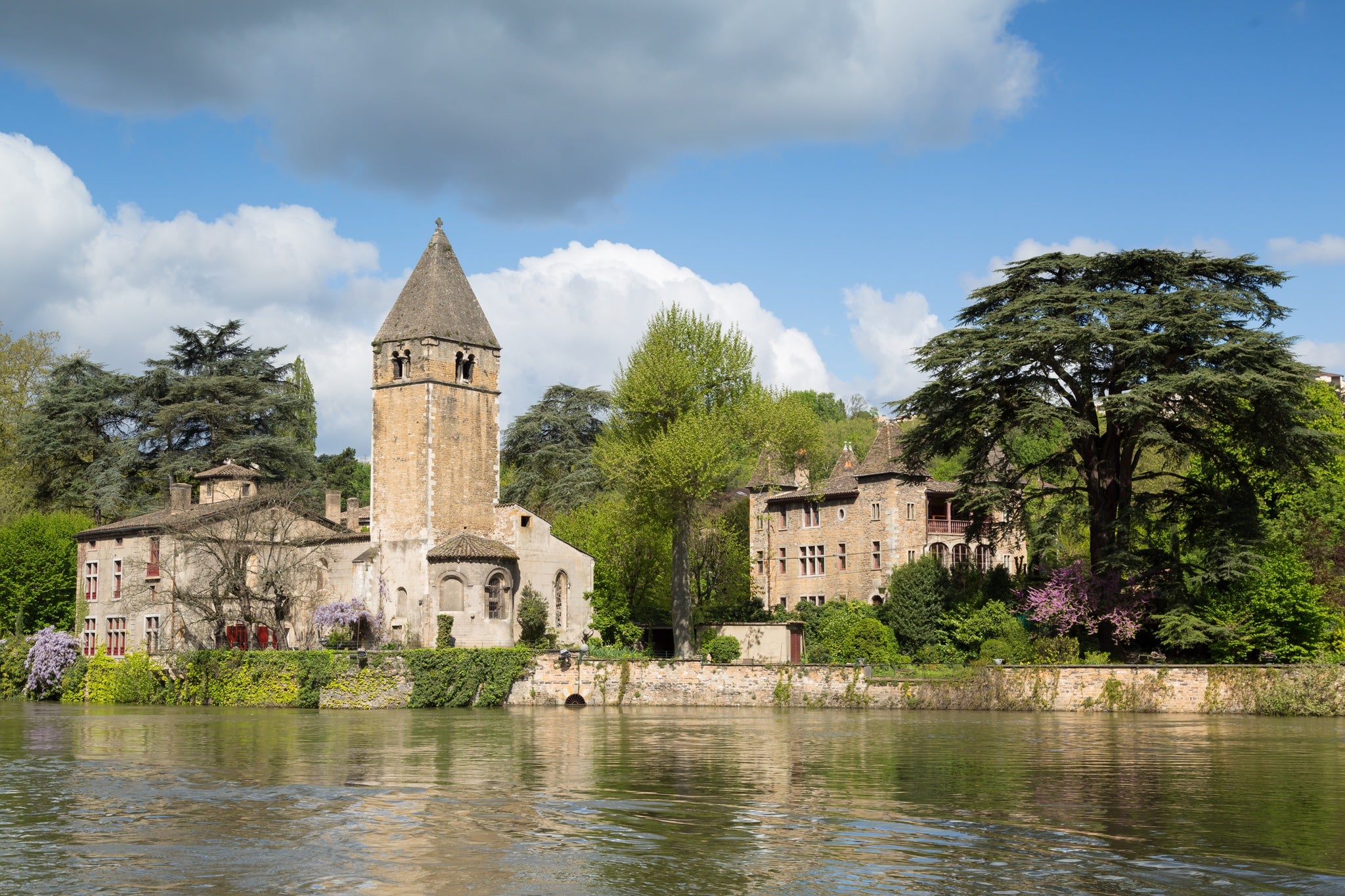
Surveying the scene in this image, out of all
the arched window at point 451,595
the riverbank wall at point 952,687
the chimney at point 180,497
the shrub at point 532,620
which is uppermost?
the chimney at point 180,497

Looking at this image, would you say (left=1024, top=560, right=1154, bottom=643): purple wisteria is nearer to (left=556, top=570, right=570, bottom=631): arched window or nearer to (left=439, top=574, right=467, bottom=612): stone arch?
(left=556, top=570, right=570, bottom=631): arched window

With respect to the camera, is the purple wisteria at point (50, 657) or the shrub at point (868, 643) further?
the purple wisteria at point (50, 657)

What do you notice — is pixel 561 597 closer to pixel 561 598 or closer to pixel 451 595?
pixel 561 598

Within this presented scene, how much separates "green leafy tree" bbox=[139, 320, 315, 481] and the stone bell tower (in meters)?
12.8

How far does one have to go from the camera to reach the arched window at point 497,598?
169 feet

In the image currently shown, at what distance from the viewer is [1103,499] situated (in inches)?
1692

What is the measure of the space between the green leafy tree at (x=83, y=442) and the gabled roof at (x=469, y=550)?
20565mm

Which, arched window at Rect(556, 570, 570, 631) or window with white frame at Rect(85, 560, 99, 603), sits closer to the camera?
arched window at Rect(556, 570, 570, 631)

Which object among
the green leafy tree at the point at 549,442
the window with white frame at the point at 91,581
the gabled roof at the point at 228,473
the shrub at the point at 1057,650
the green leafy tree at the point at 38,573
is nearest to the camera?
the shrub at the point at 1057,650

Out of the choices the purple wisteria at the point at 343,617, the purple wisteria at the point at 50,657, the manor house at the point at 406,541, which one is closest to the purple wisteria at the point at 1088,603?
the manor house at the point at 406,541

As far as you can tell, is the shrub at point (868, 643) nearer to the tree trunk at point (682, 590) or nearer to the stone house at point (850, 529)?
the tree trunk at point (682, 590)

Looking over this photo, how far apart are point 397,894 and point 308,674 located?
35762mm

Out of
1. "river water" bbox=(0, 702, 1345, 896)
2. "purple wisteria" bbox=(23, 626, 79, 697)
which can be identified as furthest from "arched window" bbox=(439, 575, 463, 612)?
"river water" bbox=(0, 702, 1345, 896)

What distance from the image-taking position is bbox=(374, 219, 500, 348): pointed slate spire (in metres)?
53.6
